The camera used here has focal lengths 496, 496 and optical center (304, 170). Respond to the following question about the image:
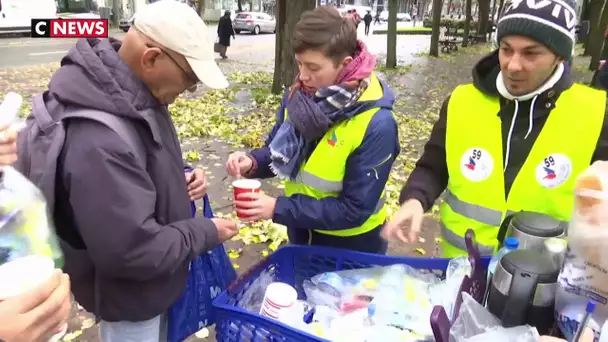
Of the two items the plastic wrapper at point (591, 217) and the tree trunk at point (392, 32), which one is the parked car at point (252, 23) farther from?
the plastic wrapper at point (591, 217)

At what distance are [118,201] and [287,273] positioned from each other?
766 millimetres

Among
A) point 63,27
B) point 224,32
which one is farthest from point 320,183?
point 63,27

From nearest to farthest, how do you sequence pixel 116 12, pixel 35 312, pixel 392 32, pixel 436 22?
pixel 35 312 → pixel 392 32 → pixel 436 22 → pixel 116 12

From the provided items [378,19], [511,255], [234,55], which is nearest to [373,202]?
[511,255]

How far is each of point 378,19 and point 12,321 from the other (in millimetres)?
51552

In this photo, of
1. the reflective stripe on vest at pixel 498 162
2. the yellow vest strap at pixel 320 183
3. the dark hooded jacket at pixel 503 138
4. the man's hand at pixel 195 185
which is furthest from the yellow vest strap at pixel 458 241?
the man's hand at pixel 195 185

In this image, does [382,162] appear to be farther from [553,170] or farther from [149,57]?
[149,57]

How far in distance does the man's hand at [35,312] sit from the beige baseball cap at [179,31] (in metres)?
0.94

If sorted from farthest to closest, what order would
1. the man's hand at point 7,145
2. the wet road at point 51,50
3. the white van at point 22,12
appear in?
the white van at point 22,12, the wet road at point 51,50, the man's hand at point 7,145

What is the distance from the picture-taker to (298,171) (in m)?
2.27

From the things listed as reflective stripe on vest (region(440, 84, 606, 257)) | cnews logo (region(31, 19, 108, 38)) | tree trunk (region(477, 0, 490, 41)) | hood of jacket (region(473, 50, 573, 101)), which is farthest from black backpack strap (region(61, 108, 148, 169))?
tree trunk (region(477, 0, 490, 41))

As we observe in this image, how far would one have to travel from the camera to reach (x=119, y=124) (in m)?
1.67

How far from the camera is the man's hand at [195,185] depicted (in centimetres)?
230

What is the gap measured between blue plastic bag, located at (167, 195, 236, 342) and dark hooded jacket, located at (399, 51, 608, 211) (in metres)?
0.87
